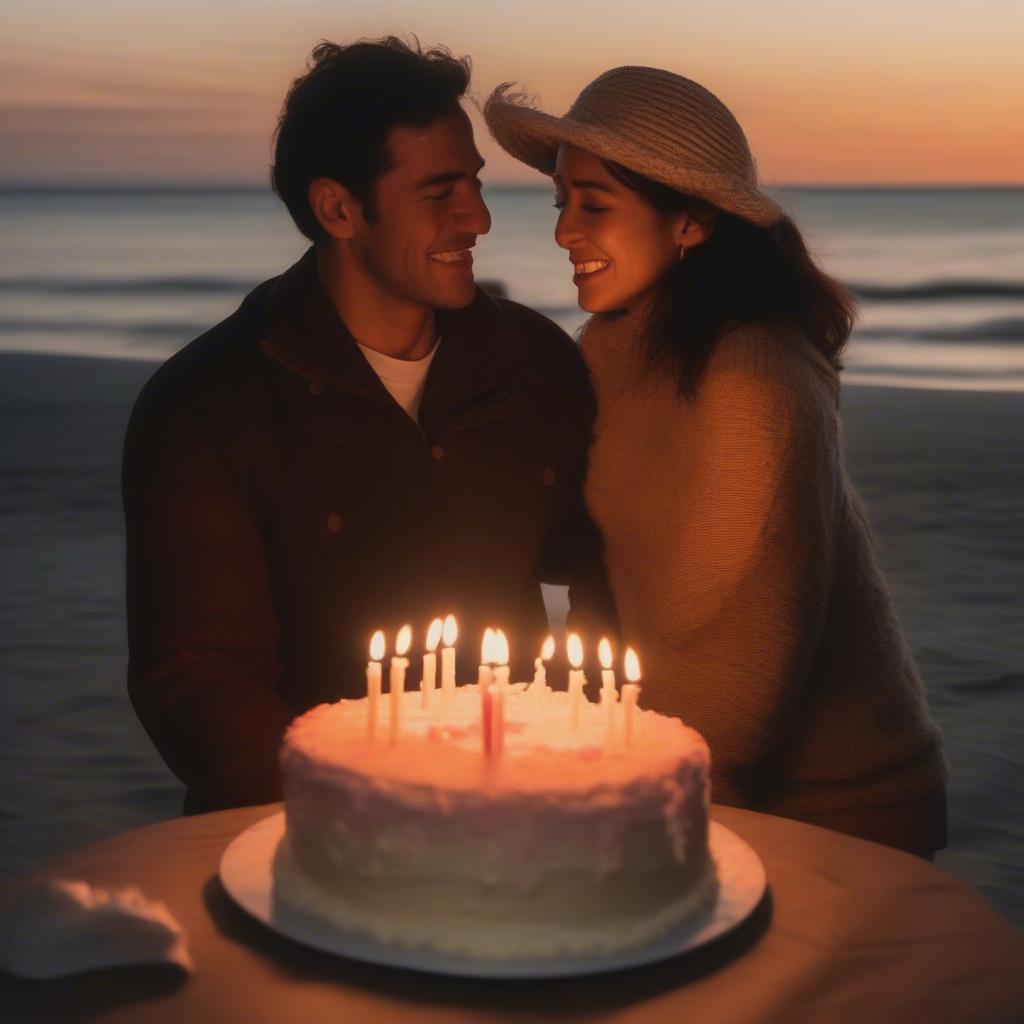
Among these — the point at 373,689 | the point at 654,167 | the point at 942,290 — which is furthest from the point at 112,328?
the point at 373,689

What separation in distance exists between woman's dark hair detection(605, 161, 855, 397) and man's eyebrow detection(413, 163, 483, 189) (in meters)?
0.38

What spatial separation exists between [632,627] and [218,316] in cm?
1748

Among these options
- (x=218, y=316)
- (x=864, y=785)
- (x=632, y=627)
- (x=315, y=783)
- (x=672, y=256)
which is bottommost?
(x=218, y=316)

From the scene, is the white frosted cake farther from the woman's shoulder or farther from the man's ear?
the man's ear

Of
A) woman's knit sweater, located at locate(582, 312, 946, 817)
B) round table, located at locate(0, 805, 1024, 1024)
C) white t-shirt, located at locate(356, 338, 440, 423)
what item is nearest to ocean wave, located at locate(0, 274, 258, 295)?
white t-shirt, located at locate(356, 338, 440, 423)

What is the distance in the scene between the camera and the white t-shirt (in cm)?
395

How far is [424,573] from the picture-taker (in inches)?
151

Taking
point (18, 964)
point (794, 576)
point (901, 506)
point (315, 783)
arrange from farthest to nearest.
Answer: point (901, 506)
point (794, 576)
point (315, 783)
point (18, 964)

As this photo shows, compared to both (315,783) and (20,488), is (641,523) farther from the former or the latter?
(20,488)

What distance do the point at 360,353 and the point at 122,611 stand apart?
438 centimetres

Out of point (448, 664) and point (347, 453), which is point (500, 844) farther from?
point (347, 453)

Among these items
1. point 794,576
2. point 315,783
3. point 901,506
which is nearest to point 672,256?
point 794,576

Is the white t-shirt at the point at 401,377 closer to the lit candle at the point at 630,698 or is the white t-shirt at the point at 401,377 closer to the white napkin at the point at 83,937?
the lit candle at the point at 630,698

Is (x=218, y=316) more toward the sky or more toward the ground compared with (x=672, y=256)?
more toward the ground
